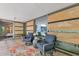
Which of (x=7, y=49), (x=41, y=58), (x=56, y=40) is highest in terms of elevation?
(x=56, y=40)

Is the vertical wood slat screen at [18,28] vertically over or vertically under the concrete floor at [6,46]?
over

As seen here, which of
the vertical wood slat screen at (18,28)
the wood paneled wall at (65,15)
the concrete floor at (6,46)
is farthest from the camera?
the vertical wood slat screen at (18,28)

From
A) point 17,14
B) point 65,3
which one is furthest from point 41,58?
point 65,3

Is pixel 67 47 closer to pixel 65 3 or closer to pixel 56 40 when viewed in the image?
pixel 56 40

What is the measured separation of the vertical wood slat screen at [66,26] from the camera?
2258mm

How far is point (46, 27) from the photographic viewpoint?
8.27 ft

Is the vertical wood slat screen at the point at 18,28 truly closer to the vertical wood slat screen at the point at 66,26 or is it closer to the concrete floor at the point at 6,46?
the concrete floor at the point at 6,46

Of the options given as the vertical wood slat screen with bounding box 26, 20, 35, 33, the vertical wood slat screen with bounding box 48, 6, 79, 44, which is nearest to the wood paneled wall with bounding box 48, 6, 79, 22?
the vertical wood slat screen with bounding box 48, 6, 79, 44

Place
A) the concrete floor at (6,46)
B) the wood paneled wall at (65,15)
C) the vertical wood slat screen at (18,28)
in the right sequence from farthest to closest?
1. the vertical wood slat screen at (18,28)
2. the concrete floor at (6,46)
3. the wood paneled wall at (65,15)

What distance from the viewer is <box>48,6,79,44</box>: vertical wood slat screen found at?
2.26m

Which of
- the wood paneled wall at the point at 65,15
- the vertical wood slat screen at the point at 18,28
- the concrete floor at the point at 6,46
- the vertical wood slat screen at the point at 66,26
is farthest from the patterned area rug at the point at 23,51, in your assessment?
the wood paneled wall at the point at 65,15

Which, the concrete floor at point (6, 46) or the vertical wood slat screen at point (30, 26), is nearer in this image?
the concrete floor at point (6, 46)

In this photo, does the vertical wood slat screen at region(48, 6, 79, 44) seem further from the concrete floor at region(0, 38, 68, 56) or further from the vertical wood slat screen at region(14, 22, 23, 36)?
the vertical wood slat screen at region(14, 22, 23, 36)

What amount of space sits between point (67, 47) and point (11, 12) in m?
1.39
